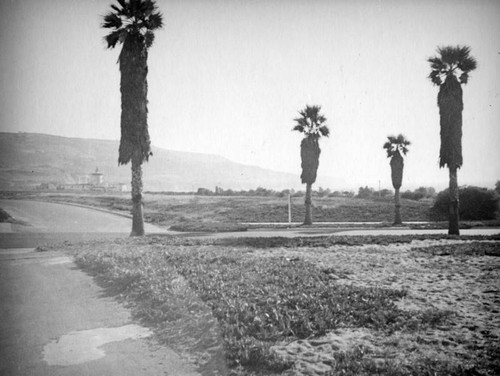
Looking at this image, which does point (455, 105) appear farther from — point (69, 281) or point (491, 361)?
point (69, 281)

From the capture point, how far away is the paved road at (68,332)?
5.11 metres

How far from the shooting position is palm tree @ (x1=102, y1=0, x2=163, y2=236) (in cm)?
2114

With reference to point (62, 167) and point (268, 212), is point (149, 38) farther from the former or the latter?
point (62, 167)

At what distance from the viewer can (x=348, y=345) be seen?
5516 mm

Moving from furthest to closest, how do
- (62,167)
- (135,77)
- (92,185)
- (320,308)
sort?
(62,167) → (92,185) → (135,77) → (320,308)

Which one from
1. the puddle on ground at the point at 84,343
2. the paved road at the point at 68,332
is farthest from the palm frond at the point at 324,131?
the puddle on ground at the point at 84,343

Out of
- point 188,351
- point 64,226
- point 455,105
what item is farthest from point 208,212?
point 188,351

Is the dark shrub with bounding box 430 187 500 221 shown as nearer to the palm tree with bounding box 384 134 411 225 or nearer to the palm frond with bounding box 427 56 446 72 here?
the palm tree with bounding box 384 134 411 225

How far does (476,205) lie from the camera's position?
36.4 metres

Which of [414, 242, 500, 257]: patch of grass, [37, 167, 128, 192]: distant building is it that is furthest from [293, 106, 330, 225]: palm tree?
[37, 167, 128, 192]: distant building

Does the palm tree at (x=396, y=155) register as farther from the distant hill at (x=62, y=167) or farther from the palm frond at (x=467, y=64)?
the distant hill at (x=62, y=167)

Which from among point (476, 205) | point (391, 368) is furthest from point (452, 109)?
point (391, 368)

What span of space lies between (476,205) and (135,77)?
111 ft

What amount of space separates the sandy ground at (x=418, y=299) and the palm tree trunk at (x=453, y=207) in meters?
8.25
